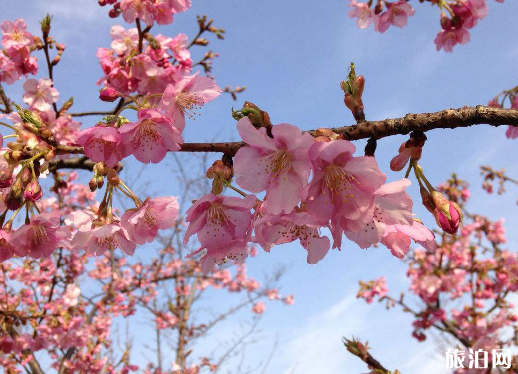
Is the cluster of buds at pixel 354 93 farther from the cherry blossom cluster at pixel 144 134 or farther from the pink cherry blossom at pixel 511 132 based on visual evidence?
the pink cherry blossom at pixel 511 132

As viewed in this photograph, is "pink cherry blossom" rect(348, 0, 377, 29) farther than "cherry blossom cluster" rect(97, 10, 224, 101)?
Yes

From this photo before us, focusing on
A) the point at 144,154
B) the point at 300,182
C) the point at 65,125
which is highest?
the point at 65,125

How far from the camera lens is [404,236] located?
1238 mm

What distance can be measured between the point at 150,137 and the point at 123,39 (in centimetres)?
291

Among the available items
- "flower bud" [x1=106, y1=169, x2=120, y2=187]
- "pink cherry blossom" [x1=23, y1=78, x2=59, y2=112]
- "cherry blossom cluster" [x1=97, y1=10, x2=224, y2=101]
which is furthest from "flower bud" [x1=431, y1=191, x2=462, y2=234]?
"pink cherry blossom" [x1=23, y1=78, x2=59, y2=112]

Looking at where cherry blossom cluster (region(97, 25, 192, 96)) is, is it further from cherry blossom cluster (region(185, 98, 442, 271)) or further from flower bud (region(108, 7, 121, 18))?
A: cherry blossom cluster (region(185, 98, 442, 271))

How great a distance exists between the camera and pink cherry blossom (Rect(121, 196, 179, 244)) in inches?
58.4

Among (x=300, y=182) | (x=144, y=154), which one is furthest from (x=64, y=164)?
(x=300, y=182)

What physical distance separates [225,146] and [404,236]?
0.60 metres

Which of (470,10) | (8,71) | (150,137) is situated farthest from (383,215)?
(8,71)

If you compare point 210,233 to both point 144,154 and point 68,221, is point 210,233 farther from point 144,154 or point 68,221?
point 68,221

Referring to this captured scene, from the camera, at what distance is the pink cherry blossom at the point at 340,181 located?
0.92 meters

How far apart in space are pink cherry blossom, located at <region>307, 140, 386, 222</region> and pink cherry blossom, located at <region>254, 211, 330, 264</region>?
63 millimetres

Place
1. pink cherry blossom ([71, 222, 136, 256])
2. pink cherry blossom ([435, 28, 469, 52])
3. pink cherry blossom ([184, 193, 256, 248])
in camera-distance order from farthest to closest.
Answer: pink cherry blossom ([435, 28, 469, 52]), pink cherry blossom ([71, 222, 136, 256]), pink cherry blossom ([184, 193, 256, 248])
